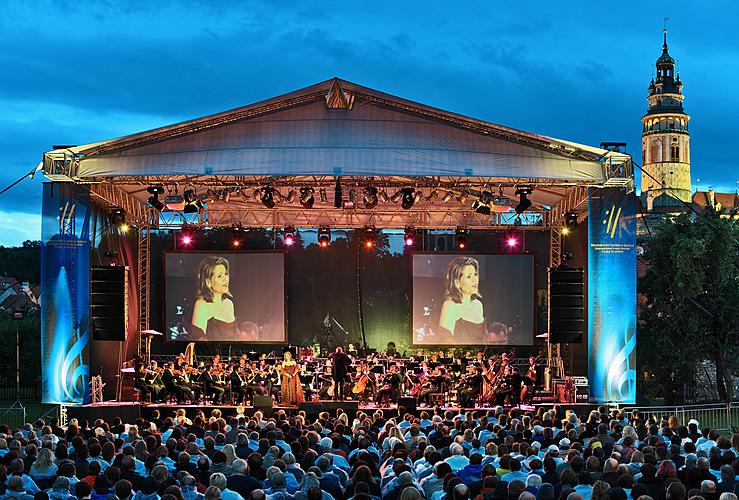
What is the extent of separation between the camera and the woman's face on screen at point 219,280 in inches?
1036

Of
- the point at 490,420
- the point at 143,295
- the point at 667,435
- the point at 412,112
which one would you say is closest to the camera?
the point at 667,435

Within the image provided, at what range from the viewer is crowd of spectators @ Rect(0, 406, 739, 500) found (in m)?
8.45

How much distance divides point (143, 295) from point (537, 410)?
11.4m

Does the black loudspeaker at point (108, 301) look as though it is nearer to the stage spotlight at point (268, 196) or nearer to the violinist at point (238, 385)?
the violinist at point (238, 385)

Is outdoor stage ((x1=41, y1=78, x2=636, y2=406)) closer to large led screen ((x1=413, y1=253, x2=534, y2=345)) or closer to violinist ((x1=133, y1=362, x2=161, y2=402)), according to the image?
large led screen ((x1=413, y1=253, x2=534, y2=345))

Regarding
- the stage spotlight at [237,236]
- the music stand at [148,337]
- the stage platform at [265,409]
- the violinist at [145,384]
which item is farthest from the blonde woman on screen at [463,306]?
the violinist at [145,384]

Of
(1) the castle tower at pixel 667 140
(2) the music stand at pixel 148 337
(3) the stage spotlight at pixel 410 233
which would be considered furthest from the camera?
(1) the castle tower at pixel 667 140

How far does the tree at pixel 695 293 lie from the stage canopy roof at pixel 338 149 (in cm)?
738

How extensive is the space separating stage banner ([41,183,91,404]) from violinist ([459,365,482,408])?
8.33 metres

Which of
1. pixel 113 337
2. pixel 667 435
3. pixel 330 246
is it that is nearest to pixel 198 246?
pixel 330 246

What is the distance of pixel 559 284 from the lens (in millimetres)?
21719

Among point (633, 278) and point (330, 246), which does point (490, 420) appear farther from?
point (330, 246)

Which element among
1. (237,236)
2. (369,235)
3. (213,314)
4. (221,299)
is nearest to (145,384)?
(213,314)

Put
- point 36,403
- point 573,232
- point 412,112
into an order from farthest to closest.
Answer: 1. point 36,403
2. point 573,232
3. point 412,112
